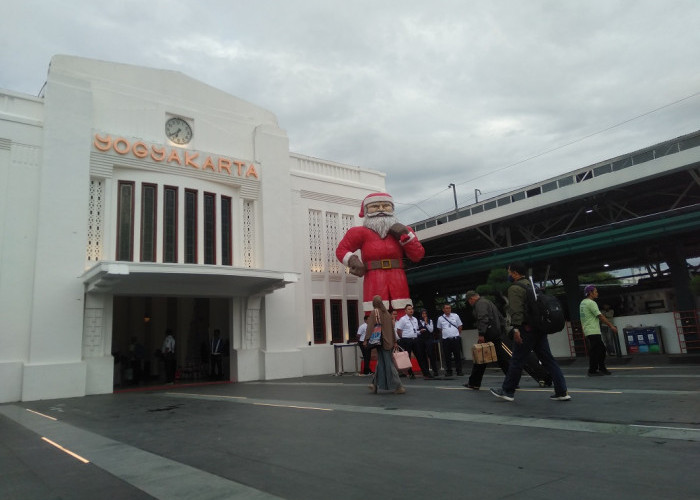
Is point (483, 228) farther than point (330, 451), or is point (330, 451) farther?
point (483, 228)

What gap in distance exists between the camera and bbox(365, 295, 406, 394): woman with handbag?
888 cm

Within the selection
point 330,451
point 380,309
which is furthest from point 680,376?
point 330,451

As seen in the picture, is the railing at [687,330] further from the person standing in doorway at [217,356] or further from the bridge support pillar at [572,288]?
the person standing in doorway at [217,356]

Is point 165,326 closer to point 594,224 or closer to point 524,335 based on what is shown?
point 594,224

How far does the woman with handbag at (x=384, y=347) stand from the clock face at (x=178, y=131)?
35.8 ft

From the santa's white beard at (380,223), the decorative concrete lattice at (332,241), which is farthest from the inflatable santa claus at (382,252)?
the decorative concrete lattice at (332,241)

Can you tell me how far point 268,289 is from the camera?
646 inches

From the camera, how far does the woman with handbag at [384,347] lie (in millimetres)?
8875

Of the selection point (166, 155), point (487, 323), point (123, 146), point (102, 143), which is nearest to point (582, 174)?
point (487, 323)

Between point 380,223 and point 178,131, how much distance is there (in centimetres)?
757

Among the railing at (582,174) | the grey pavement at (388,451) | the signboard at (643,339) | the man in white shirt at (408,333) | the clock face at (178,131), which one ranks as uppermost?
the clock face at (178,131)

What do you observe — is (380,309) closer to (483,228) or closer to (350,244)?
(350,244)

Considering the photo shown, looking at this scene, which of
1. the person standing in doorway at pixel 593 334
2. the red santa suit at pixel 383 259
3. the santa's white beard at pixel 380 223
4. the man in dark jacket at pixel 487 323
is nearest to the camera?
the man in dark jacket at pixel 487 323

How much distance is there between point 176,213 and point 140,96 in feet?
13.2
